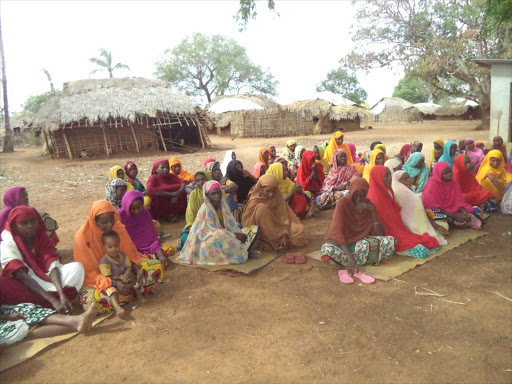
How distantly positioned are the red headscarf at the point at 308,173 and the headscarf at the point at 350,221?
10.3ft

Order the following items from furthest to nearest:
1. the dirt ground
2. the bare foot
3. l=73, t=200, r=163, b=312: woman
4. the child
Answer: the child, l=73, t=200, r=163, b=312: woman, the bare foot, the dirt ground

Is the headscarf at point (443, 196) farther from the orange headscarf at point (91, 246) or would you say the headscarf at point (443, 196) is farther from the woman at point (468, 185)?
the orange headscarf at point (91, 246)

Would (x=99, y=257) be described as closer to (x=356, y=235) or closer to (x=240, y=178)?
(x=356, y=235)

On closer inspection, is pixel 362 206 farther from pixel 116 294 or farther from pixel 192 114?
pixel 192 114

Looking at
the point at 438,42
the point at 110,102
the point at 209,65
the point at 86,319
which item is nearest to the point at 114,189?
the point at 86,319

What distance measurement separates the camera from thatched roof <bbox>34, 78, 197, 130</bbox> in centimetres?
1609

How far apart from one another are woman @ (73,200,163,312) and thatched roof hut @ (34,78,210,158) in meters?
13.2

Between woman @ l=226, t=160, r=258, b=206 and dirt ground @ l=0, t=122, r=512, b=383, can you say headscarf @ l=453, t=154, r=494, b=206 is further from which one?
woman @ l=226, t=160, r=258, b=206

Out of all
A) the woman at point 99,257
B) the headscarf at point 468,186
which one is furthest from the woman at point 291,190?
the woman at point 99,257

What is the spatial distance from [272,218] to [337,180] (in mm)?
2604

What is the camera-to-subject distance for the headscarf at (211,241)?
4770mm

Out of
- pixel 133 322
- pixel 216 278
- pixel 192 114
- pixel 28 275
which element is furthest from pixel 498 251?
pixel 192 114

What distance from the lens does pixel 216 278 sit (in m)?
4.56

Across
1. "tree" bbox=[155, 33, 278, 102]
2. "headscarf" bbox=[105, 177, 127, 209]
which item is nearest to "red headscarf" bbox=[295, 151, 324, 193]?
"headscarf" bbox=[105, 177, 127, 209]
